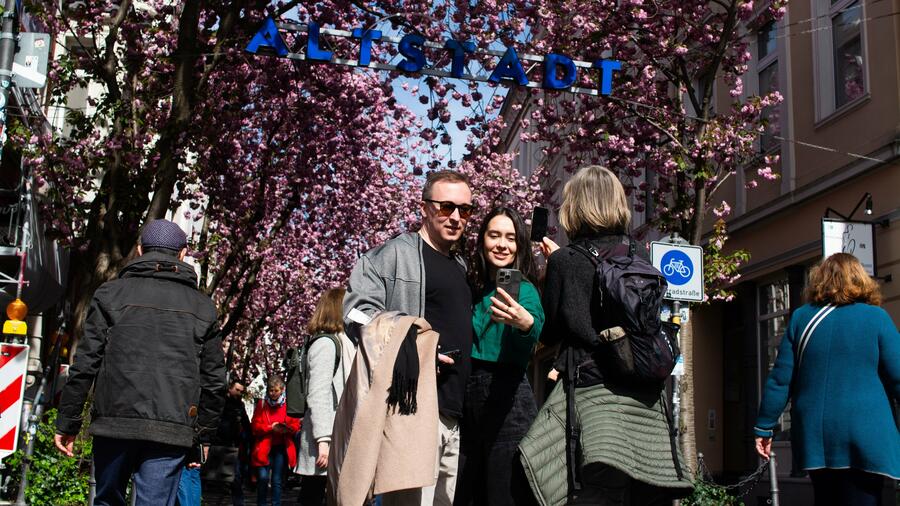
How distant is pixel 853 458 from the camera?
559 centimetres

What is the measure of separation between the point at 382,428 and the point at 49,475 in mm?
8760

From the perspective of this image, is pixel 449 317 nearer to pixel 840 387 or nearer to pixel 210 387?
pixel 210 387

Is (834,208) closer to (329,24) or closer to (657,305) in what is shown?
(329,24)

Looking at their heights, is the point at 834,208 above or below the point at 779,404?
above

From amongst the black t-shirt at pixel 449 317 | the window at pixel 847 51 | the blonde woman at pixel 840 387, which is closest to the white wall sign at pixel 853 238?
the window at pixel 847 51

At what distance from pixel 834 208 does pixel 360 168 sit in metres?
10.4

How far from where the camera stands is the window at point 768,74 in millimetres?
18547

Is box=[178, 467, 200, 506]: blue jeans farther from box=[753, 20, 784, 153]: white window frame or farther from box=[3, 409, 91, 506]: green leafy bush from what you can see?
box=[753, 20, 784, 153]: white window frame

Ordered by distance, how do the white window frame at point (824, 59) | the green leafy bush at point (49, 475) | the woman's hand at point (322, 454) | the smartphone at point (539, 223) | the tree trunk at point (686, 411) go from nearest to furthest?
the smartphone at point (539, 223)
the woman's hand at point (322, 454)
the green leafy bush at point (49, 475)
the tree trunk at point (686, 411)
the white window frame at point (824, 59)

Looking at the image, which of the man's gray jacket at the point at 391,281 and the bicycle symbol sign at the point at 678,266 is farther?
the bicycle symbol sign at the point at 678,266

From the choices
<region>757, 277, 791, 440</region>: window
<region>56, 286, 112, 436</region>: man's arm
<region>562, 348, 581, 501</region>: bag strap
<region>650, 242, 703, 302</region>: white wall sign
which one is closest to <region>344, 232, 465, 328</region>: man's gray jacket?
<region>562, 348, 581, 501</region>: bag strap

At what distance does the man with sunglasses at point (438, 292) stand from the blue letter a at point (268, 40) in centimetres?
883

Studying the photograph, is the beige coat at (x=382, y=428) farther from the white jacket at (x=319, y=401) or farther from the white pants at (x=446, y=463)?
the white jacket at (x=319, y=401)

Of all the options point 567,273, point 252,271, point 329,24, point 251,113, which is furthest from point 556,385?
point 252,271
